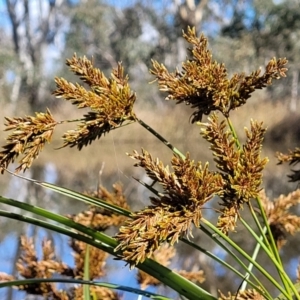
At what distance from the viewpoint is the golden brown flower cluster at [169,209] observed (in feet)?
1.13

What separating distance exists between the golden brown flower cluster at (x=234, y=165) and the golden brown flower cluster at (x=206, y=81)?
25mm

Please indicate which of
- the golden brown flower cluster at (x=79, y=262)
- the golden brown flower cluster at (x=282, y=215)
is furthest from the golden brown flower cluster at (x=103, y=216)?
the golden brown flower cluster at (x=282, y=215)

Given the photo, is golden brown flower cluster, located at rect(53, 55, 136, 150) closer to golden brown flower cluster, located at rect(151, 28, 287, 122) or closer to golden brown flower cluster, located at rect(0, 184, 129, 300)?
golden brown flower cluster, located at rect(151, 28, 287, 122)

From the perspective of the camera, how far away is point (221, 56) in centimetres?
1127

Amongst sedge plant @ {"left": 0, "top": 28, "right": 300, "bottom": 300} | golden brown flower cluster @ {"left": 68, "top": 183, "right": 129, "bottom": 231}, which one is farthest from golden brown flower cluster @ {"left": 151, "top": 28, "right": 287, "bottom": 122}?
golden brown flower cluster @ {"left": 68, "top": 183, "right": 129, "bottom": 231}

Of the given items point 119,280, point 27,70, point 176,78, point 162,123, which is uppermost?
point 27,70

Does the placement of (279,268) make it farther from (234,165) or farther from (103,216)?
(103,216)

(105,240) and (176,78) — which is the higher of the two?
(176,78)

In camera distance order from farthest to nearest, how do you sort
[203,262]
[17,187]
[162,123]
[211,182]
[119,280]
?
1. [162,123]
2. [17,187]
3. [203,262]
4. [119,280]
5. [211,182]

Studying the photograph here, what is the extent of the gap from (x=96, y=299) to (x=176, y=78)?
380mm

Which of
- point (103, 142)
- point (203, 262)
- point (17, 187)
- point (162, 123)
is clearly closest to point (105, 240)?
point (203, 262)

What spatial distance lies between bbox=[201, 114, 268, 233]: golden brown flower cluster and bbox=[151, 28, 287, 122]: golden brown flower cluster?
0.08ft

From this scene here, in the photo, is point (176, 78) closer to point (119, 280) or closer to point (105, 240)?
point (105, 240)

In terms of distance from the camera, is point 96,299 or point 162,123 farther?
point 162,123
